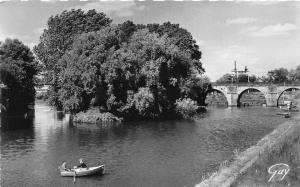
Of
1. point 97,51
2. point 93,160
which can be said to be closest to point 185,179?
point 93,160

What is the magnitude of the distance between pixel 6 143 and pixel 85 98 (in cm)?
2565

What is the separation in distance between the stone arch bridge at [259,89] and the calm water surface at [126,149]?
59979mm

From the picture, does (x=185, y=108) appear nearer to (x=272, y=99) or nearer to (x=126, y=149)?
(x=126, y=149)

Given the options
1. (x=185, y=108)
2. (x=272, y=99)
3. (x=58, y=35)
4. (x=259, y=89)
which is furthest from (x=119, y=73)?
(x=272, y=99)

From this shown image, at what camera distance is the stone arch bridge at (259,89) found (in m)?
139

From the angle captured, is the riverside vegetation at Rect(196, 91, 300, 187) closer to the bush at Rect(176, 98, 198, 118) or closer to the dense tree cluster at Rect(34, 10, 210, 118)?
the dense tree cluster at Rect(34, 10, 210, 118)

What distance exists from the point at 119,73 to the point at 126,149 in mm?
29136

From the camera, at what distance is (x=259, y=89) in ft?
468

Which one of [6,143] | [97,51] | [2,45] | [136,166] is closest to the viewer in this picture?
[136,166]

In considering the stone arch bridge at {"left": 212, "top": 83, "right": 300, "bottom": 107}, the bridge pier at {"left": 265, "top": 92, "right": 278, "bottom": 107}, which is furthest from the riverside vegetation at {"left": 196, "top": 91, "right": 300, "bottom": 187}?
the bridge pier at {"left": 265, "top": 92, "right": 278, "bottom": 107}

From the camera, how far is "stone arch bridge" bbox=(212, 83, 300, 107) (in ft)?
455

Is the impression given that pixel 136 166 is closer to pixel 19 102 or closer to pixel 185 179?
pixel 185 179

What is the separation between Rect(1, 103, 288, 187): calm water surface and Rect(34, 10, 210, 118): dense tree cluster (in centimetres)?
538

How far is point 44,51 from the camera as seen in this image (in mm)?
99062
